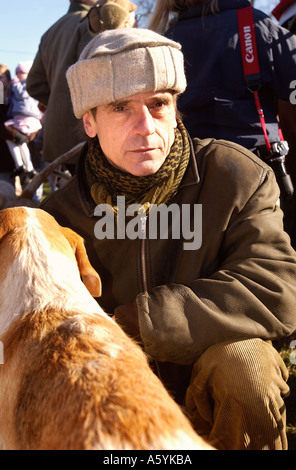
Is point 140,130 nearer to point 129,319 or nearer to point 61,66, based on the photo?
point 129,319

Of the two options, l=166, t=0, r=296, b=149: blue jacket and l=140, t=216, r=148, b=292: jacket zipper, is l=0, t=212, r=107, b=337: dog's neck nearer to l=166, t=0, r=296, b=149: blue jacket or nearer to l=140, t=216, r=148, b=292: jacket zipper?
l=140, t=216, r=148, b=292: jacket zipper

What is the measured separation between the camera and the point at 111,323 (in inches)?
74.7

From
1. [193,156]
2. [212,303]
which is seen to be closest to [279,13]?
[193,156]

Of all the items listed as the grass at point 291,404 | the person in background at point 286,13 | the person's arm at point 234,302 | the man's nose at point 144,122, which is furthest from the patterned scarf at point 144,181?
the person in background at point 286,13

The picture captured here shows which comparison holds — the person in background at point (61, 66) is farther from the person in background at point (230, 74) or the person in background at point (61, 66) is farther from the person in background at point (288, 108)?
the person in background at point (288, 108)

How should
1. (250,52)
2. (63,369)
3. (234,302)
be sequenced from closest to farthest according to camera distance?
(63,369) < (234,302) < (250,52)

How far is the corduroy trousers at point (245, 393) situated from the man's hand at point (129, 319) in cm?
32

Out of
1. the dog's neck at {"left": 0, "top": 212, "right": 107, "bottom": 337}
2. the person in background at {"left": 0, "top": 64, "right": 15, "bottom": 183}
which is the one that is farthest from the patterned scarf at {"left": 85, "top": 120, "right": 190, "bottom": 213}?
the person in background at {"left": 0, "top": 64, "right": 15, "bottom": 183}

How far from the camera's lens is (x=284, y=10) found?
4.43m

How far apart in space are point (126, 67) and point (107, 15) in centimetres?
192

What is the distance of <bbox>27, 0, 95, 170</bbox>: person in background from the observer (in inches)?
189

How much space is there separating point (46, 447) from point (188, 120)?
261cm

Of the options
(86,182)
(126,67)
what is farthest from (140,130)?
(86,182)

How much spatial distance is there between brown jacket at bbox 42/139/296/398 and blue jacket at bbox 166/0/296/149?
805mm
